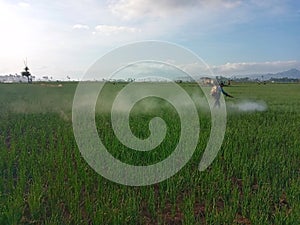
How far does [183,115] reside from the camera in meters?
9.60

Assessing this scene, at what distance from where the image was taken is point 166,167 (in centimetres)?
480

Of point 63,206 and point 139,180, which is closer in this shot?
point 63,206

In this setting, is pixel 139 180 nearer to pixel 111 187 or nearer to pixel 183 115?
pixel 111 187

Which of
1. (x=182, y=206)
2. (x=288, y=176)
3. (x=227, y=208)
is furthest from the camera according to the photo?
(x=288, y=176)

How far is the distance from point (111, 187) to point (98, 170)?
0.56 meters

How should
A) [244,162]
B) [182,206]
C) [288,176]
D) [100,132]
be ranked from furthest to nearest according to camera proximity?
[100,132], [244,162], [288,176], [182,206]

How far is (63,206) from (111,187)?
692 millimetres

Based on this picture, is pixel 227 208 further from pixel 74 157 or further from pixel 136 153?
pixel 74 157

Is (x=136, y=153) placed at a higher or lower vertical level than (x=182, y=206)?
higher

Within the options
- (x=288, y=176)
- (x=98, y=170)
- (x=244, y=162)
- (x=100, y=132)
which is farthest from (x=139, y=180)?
(x=100, y=132)

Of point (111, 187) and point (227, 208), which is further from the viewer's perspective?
point (111, 187)

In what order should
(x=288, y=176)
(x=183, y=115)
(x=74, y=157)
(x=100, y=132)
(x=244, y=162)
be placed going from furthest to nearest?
(x=183, y=115), (x=100, y=132), (x=74, y=157), (x=244, y=162), (x=288, y=176)

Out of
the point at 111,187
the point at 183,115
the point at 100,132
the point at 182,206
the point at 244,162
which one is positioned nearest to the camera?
the point at 182,206

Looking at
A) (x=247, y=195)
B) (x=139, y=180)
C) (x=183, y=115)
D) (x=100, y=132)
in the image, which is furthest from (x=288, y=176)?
(x=183, y=115)
